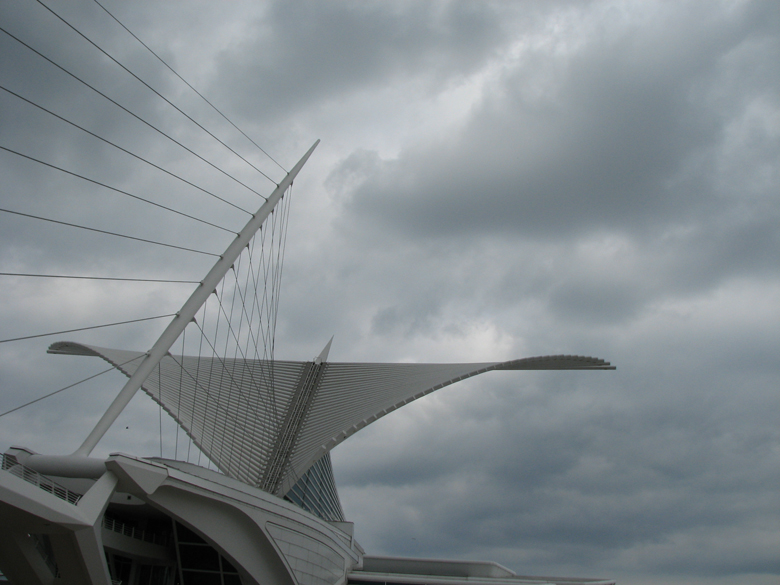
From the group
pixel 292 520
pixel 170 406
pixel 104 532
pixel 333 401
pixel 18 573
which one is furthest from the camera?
pixel 333 401

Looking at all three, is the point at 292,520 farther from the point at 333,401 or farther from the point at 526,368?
the point at 526,368

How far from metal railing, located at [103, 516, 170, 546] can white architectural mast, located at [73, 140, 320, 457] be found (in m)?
7.62

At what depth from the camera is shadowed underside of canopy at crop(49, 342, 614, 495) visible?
2978cm

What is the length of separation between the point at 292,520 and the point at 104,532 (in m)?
6.48

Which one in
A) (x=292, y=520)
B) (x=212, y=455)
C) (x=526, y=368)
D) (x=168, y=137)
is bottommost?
(x=292, y=520)

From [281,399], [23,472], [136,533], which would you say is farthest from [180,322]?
[281,399]

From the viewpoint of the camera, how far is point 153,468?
18016 millimetres

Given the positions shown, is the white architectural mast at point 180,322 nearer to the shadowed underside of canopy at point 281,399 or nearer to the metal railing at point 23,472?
the metal railing at point 23,472

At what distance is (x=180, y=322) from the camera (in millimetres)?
19812

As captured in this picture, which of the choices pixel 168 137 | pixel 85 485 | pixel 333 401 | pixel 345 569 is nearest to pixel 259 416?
pixel 333 401

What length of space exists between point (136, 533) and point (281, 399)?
38.4 feet

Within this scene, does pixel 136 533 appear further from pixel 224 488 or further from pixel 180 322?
pixel 180 322

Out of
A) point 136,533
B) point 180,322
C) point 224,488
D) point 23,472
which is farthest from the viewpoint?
point 136,533

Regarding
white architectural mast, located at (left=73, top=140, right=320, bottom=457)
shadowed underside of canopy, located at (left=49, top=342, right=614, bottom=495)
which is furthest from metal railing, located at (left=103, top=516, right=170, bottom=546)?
white architectural mast, located at (left=73, top=140, right=320, bottom=457)
